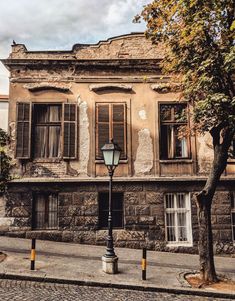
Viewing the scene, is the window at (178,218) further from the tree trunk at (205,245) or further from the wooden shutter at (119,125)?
the tree trunk at (205,245)

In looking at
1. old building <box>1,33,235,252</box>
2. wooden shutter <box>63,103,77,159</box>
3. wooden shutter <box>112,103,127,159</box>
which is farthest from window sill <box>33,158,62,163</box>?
wooden shutter <box>112,103,127,159</box>

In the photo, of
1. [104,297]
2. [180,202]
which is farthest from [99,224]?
[104,297]

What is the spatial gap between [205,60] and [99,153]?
5794 millimetres

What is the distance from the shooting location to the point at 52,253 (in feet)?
32.5

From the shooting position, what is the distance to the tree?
7.59m

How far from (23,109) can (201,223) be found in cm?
819

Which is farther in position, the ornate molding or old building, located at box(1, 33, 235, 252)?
the ornate molding

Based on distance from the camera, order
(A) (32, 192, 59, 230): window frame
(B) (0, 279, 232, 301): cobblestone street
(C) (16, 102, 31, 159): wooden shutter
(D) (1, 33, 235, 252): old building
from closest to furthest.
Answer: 1. (B) (0, 279, 232, 301): cobblestone street
2. (D) (1, 33, 235, 252): old building
3. (A) (32, 192, 59, 230): window frame
4. (C) (16, 102, 31, 159): wooden shutter

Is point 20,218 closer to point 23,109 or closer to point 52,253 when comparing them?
point 52,253

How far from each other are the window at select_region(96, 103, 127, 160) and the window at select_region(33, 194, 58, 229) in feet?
8.55

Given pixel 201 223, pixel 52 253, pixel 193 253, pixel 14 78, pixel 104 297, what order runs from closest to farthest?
pixel 104 297 → pixel 201 223 → pixel 52 253 → pixel 193 253 → pixel 14 78

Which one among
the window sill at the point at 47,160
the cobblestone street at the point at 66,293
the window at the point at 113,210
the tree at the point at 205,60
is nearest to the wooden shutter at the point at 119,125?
the window at the point at 113,210

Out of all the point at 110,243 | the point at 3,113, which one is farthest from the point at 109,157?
the point at 3,113

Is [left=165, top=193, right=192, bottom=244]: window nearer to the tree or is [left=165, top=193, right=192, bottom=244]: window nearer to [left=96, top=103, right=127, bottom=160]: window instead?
[left=96, top=103, right=127, bottom=160]: window
